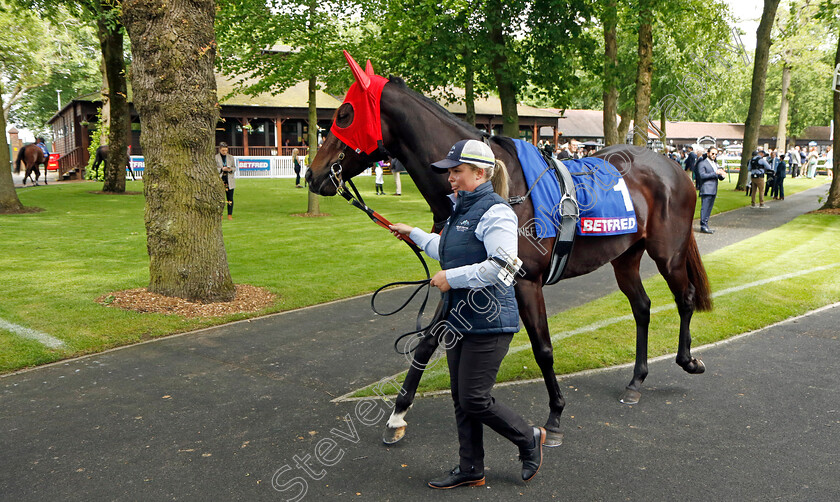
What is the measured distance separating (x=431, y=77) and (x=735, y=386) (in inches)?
652

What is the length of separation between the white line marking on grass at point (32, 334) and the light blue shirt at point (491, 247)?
4.92 metres

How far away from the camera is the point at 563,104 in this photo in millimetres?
23531

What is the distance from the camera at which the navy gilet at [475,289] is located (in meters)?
3.38

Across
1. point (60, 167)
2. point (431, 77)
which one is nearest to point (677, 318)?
point (431, 77)

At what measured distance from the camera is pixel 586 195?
15.6ft

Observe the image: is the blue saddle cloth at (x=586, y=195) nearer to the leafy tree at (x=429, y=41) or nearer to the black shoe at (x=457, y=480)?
the black shoe at (x=457, y=480)

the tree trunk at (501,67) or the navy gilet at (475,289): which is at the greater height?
Result: the tree trunk at (501,67)

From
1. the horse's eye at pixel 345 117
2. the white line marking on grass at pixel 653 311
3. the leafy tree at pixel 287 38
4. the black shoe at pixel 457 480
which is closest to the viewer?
the black shoe at pixel 457 480

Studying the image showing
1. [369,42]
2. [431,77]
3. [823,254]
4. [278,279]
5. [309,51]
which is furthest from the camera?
[431,77]

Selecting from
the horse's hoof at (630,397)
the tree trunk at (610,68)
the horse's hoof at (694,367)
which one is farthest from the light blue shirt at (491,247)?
the tree trunk at (610,68)

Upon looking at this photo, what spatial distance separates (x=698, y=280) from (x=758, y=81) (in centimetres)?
2673

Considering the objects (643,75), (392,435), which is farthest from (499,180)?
(643,75)

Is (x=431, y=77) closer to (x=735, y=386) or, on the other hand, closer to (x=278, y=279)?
(x=278, y=279)

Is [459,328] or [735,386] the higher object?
[459,328]
